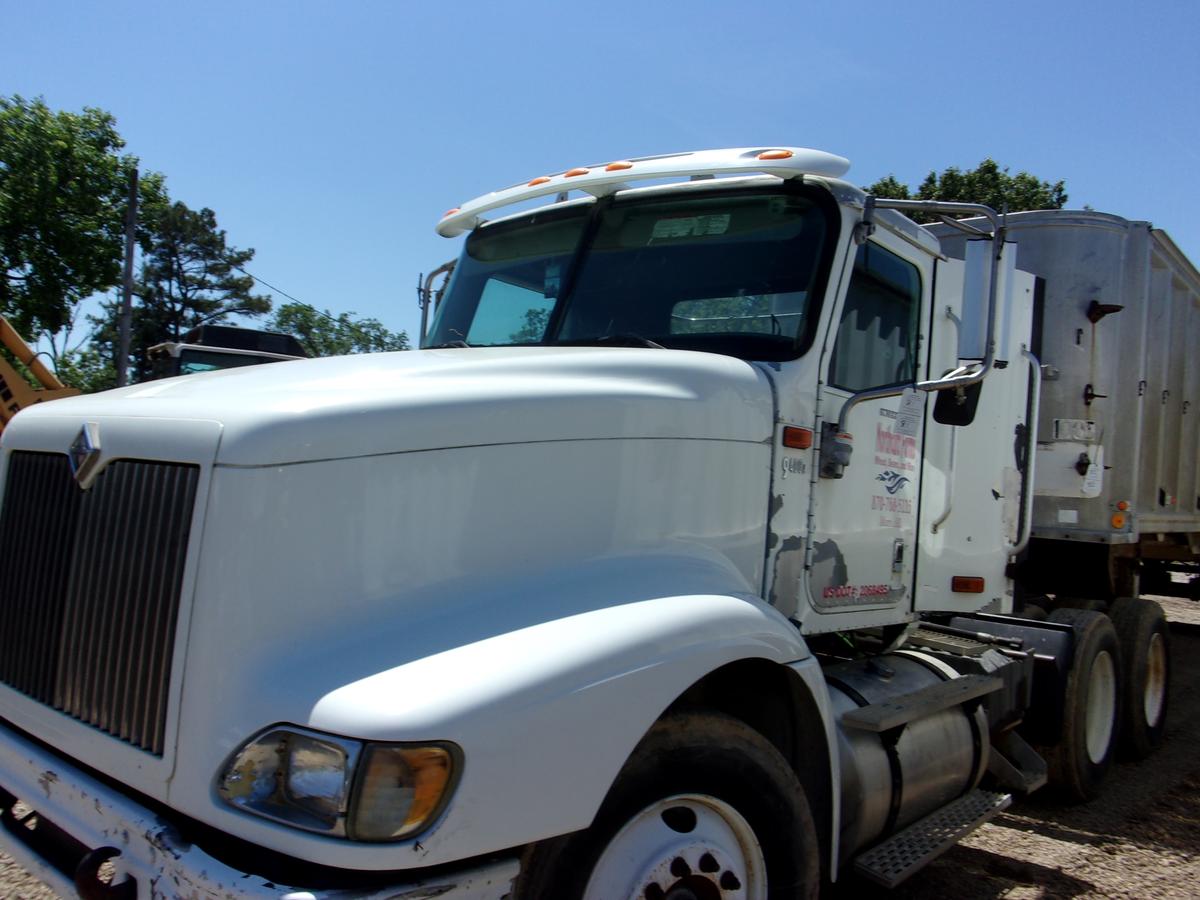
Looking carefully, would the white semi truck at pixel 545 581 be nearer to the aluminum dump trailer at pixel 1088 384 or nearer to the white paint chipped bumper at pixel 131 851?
the white paint chipped bumper at pixel 131 851

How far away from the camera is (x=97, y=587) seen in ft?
7.96

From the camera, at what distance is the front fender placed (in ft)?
6.36

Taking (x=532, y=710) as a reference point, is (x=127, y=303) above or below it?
above

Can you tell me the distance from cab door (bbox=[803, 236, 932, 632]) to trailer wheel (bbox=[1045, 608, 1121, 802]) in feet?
5.78

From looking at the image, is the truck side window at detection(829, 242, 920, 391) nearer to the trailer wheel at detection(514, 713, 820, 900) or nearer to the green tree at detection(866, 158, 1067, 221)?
the trailer wheel at detection(514, 713, 820, 900)

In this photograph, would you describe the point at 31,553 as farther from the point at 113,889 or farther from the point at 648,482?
the point at 648,482

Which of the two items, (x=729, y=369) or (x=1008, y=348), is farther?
(x=1008, y=348)

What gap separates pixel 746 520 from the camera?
3.17 metres

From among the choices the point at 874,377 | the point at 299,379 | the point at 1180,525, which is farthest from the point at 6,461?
the point at 1180,525

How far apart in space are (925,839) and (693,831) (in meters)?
1.53

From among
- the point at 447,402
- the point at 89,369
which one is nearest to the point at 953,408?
the point at 447,402

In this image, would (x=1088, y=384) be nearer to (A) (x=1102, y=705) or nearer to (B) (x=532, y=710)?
(A) (x=1102, y=705)

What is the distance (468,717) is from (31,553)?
1.59m

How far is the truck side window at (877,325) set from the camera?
3.62 m
